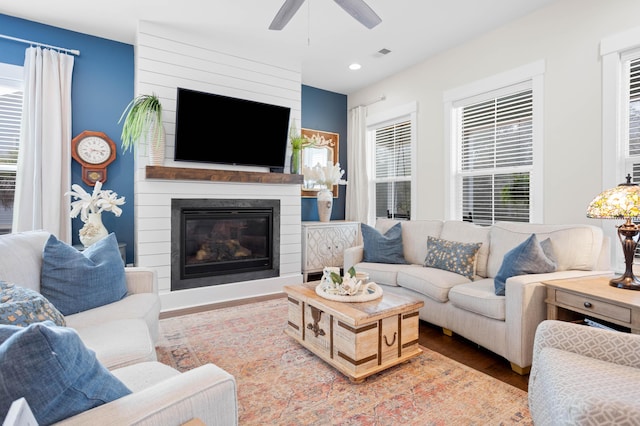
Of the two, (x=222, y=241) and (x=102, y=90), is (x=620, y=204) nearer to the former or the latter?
(x=222, y=241)

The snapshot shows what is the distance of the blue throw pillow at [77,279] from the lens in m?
1.87

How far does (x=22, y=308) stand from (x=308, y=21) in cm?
325

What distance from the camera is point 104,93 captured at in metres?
3.71

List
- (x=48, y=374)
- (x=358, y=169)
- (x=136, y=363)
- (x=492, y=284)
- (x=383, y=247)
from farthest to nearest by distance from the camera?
(x=358, y=169)
(x=383, y=247)
(x=492, y=284)
(x=136, y=363)
(x=48, y=374)

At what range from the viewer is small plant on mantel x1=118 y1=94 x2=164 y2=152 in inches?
127

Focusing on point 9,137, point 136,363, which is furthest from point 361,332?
point 9,137

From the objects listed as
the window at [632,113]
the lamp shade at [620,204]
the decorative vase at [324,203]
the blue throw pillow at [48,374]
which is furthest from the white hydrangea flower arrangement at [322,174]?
the blue throw pillow at [48,374]

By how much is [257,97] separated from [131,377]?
3.42m

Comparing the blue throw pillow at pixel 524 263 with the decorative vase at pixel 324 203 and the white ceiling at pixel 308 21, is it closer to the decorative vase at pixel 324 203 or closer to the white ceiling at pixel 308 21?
the white ceiling at pixel 308 21

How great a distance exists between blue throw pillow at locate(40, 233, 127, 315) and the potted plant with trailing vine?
60.8 inches

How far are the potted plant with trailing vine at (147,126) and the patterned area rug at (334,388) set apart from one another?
69.5 inches

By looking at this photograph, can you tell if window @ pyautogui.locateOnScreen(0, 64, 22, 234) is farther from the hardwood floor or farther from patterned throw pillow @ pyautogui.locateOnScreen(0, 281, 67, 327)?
the hardwood floor

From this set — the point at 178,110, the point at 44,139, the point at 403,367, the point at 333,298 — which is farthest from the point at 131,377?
the point at 44,139

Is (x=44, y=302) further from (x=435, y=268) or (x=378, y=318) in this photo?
(x=435, y=268)
